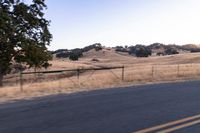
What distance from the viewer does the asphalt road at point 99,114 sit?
31.0 ft

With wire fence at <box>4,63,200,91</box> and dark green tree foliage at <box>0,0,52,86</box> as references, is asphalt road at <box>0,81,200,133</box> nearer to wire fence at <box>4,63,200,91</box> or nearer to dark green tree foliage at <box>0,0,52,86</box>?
wire fence at <box>4,63,200,91</box>

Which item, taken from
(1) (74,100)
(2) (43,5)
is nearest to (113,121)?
(1) (74,100)

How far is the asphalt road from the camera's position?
31.0ft

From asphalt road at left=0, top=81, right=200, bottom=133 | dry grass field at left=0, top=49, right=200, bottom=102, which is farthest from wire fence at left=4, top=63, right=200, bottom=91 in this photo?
asphalt road at left=0, top=81, right=200, bottom=133

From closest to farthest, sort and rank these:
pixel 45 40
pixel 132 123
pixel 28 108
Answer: pixel 132 123 < pixel 28 108 < pixel 45 40

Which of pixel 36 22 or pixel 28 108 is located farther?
pixel 36 22

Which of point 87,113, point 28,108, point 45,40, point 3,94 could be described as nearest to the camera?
point 87,113

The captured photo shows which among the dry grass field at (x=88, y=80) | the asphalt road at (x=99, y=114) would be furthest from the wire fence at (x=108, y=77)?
the asphalt road at (x=99, y=114)

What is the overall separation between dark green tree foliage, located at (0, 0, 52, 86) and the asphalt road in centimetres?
1648

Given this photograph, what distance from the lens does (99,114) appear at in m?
11.5

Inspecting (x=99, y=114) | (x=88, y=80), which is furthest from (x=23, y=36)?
(x=99, y=114)

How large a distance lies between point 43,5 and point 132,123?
2487cm

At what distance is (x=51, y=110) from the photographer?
12.4m

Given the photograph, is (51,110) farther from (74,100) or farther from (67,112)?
(74,100)
